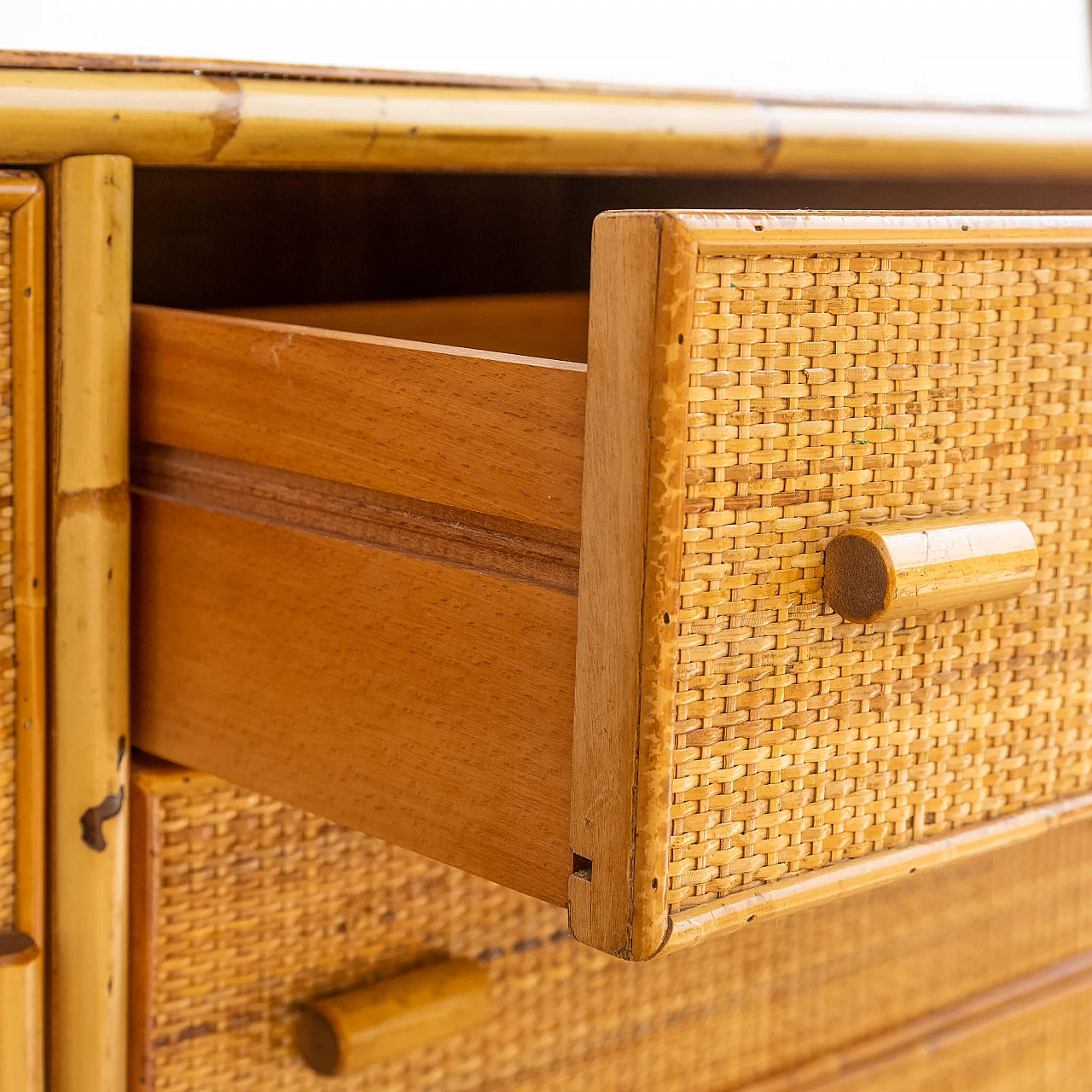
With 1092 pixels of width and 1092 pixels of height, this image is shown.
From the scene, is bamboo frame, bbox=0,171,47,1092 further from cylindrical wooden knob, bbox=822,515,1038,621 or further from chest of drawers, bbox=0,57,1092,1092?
cylindrical wooden knob, bbox=822,515,1038,621

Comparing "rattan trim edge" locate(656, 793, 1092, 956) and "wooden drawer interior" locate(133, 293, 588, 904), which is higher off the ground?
"wooden drawer interior" locate(133, 293, 588, 904)

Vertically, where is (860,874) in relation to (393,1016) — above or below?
above

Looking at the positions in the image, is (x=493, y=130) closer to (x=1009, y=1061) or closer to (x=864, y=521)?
(x=864, y=521)

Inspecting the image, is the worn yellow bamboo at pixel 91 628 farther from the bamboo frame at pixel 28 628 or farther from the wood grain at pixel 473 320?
the wood grain at pixel 473 320

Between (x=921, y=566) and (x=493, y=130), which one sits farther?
(x=493, y=130)

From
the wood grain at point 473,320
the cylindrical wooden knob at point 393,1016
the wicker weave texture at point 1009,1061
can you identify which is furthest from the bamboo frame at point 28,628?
the wicker weave texture at point 1009,1061

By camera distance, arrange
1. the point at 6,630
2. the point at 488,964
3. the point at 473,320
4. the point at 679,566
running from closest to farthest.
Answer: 1. the point at 679,566
2. the point at 6,630
3. the point at 488,964
4. the point at 473,320

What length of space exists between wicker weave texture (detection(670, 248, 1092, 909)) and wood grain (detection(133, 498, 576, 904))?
50 mm

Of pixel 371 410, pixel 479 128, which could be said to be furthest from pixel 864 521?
pixel 479 128

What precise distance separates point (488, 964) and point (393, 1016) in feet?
0.22

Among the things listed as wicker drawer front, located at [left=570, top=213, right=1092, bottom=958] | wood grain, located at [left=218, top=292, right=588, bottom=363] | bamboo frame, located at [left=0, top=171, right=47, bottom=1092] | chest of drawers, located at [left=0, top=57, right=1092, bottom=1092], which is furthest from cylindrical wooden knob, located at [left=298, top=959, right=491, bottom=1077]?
wood grain, located at [left=218, top=292, right=588, bottom=363]

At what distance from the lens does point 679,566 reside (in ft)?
1.34

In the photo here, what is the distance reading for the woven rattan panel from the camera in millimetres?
601

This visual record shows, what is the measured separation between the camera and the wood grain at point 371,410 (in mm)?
433
